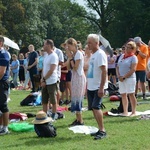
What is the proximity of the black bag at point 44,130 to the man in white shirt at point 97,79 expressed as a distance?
819 mm

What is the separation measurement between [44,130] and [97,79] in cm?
137

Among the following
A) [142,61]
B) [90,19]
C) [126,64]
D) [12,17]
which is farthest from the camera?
[12,17]

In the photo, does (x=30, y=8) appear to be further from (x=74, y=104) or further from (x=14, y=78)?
(x=74, y=104)

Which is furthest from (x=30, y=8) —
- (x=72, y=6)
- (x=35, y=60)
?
(x=35, y=60)

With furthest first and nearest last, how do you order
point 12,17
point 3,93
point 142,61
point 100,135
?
point 12,17, point 142,61, point 3,93, point 100,135

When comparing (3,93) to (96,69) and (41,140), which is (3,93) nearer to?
(41,140)

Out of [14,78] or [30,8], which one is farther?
[30,8]

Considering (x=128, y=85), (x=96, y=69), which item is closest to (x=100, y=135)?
(x=96, y=69)

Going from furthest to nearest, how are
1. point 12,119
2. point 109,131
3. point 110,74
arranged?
point 110,74 → point 12,119 → point 109,131

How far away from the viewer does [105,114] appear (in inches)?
374

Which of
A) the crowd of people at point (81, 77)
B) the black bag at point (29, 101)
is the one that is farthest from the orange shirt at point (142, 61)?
the black bag at point (29, 101)

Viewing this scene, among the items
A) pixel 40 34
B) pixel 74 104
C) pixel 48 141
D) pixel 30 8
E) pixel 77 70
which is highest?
pixel 30 8

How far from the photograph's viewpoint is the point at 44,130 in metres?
7.20

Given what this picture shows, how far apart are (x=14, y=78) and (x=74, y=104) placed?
12.8 metres
